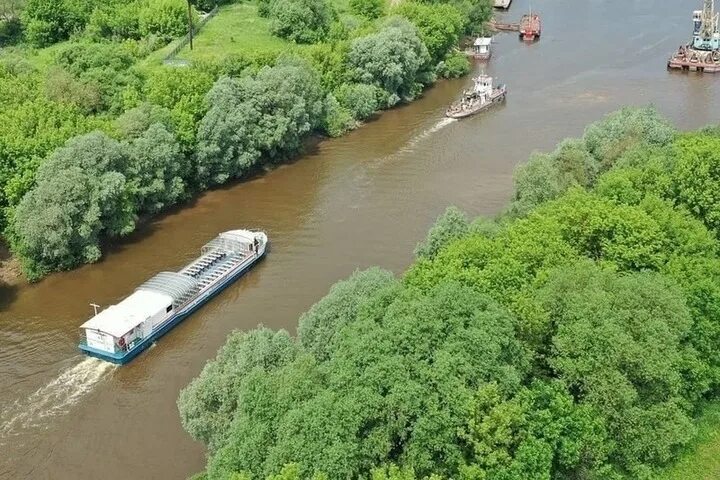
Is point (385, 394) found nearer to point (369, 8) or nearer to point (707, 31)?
point (369, 8)

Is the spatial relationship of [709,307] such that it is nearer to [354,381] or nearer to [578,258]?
Result: [578,258]

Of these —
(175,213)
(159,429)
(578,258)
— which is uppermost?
(578,258)

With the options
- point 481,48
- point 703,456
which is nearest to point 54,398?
point 703,456

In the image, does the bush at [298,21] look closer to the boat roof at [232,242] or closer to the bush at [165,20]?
the bush at [165,20]

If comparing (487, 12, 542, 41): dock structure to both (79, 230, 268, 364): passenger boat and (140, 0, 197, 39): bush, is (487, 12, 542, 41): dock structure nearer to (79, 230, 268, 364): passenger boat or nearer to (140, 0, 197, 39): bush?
(140, 0, 197, 39): bush

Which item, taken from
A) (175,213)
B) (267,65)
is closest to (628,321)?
(175,213)

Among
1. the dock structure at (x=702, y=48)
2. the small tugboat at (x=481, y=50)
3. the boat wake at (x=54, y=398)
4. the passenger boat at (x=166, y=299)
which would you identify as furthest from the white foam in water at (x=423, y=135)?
the boat wake at (x=54, y=398)

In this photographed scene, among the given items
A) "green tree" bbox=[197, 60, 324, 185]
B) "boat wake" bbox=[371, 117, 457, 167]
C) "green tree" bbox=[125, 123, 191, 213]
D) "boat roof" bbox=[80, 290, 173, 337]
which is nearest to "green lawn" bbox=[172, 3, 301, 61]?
"green tree" bbox=[197, 60, 324, 185]
